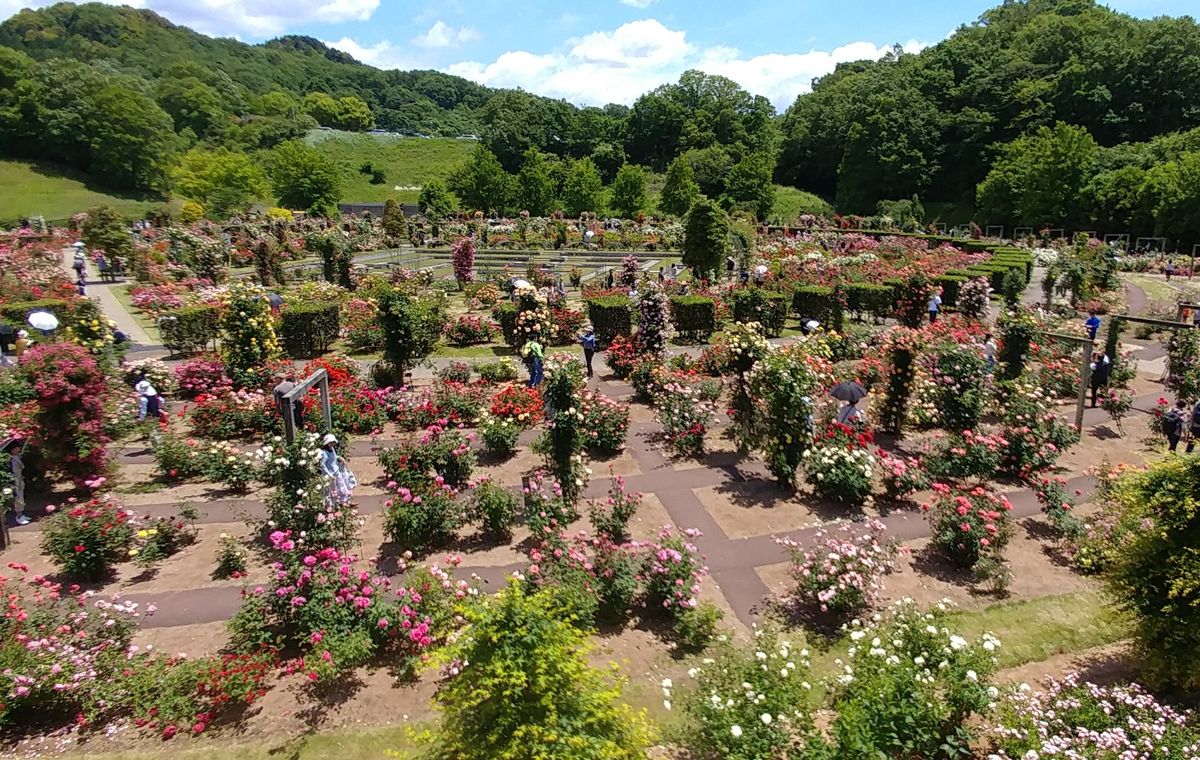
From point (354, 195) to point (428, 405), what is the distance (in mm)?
76042

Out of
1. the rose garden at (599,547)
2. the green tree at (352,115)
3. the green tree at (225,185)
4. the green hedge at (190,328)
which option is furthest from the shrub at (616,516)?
the green tree at (352,115)

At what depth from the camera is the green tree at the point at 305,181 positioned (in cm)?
5212

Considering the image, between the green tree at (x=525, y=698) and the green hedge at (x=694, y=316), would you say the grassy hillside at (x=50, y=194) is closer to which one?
the green hedge at (x=694, y=316)

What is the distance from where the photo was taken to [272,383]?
43.3 ft

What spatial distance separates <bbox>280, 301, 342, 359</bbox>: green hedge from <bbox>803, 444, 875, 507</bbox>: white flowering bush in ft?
42.3

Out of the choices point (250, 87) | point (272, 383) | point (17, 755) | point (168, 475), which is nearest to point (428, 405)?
point (272, 383)

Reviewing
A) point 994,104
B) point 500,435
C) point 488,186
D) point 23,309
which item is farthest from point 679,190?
point 500,435

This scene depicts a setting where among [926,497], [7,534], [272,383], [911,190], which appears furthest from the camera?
[911,190]

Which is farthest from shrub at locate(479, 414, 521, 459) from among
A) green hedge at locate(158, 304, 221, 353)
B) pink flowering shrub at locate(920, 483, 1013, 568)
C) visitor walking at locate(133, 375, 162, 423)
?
green hedge at locate(158, 304, 221, 353)

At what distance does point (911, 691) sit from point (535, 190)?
186ft

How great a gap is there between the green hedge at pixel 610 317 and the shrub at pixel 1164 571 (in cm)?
1280

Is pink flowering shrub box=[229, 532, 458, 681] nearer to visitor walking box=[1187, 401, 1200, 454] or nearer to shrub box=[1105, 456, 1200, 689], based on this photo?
shrub box=[1105, 456, 1200, 689]

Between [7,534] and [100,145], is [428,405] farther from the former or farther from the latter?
[100,145]

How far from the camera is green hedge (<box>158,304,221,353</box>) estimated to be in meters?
16.5
